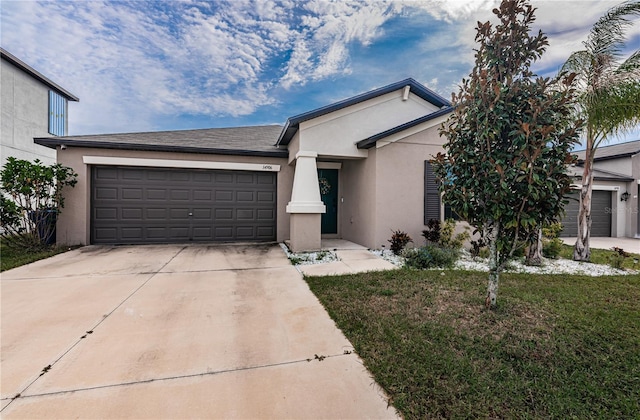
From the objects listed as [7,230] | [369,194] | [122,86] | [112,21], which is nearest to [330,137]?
[369,194]

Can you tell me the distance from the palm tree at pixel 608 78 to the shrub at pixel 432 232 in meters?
3.84

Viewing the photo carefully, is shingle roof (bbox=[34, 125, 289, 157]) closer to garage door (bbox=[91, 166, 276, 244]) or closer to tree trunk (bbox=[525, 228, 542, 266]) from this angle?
garage door (bbox=[91, 166, 276, 244])

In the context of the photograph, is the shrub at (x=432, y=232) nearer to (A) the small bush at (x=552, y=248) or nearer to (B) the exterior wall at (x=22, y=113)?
(A) the small bush at (x=552, y=248)

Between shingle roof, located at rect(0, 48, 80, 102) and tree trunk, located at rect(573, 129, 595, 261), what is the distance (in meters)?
20.7

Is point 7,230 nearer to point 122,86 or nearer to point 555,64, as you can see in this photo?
point 122,86

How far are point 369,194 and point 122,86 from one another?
12252 millimetres

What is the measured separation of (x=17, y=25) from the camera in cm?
778

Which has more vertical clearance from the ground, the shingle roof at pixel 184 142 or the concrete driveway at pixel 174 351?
the shingle roof at pixel 184 142

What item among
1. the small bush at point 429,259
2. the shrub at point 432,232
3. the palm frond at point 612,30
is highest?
the palm frond at point 612,30

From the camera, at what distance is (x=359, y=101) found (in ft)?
27.1

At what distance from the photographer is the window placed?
47.3 ft

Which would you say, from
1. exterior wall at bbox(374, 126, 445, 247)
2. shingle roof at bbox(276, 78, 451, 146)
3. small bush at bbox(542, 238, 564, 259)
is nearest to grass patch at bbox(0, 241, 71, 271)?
shingle roof at bbox(276, 78, 451, 146)

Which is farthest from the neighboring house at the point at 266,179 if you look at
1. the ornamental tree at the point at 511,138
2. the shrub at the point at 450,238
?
the ornamental tree at the point at 511,138

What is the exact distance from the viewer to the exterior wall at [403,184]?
7996 mm
